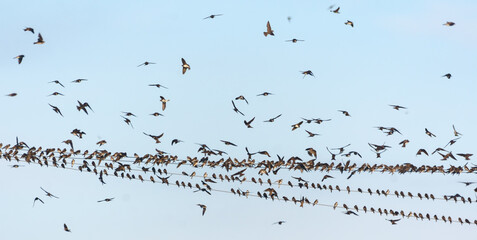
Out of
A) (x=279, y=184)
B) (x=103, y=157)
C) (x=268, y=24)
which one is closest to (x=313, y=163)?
(x=279, y=184)

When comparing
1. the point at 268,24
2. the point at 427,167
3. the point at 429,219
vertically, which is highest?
the point at 268,24

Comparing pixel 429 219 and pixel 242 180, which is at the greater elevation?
pixel 242 180

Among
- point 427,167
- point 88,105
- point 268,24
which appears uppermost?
point 268,24

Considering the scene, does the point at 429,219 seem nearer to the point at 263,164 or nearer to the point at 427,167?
the point at 427,167

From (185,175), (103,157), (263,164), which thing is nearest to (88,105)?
(103,157)

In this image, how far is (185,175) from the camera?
4212cm

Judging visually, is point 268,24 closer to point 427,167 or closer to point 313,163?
point 313,163

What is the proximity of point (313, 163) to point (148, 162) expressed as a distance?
9251mm

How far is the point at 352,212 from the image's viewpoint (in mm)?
44594

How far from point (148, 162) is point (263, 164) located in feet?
22.4

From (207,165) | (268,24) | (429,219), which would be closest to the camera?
(268,24)

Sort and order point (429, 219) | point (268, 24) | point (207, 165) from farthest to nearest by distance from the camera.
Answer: point (429, 219) → point (207, 165) → point (268, 24)

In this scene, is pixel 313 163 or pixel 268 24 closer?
pixel 268 24

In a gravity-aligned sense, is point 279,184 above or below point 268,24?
below
